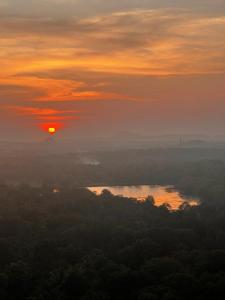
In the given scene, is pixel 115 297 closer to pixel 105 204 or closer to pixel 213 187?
pixel 105 204

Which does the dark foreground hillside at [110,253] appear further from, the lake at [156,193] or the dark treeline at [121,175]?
the dark treeline at [121,175]

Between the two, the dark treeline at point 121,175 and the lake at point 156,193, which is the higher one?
the dark treeline at point 121,175

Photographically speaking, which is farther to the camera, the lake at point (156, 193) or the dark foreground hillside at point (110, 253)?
the lake at point (156, 193)

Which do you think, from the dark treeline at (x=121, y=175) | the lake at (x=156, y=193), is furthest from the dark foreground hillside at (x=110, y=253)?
the dark treeline at (x=121, y=175)

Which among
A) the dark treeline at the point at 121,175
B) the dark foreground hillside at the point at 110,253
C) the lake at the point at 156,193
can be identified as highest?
the dark foreground hillside at the point at 110,253

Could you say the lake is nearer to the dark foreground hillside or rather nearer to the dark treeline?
the dark treeline

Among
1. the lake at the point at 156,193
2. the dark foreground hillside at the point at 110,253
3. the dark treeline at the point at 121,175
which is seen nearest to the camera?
the dark foreground hillside at the point at 110,253

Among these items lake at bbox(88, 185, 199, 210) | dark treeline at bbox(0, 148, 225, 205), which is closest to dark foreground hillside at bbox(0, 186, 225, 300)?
lake at bbox(88, 185, 199, 210)
